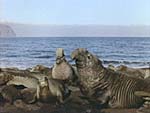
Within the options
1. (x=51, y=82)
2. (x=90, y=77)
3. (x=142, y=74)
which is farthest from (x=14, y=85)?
(x=142, y=74)

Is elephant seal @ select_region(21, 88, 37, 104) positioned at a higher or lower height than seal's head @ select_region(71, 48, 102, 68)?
lower

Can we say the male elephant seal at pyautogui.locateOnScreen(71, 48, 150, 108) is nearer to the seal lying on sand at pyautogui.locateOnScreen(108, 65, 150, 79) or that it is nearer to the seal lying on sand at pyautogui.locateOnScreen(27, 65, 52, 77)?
the seal lying on sand at pyautogui.locateOnScreen(108, 65, 150, 79)

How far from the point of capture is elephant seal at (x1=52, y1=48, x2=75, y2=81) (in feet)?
6.90

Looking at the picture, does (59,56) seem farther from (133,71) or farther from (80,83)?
(133,71)

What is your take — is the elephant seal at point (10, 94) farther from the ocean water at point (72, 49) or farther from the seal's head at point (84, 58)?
the seal's head at point (84, 58)

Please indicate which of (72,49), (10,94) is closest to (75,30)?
(72,49)

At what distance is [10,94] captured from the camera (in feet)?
6.93

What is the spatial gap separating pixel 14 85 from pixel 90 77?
443mm

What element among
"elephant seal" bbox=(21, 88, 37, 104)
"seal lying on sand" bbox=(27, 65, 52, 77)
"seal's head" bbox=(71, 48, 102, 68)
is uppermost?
"seal's head" bbox=(71, 48, 102, 68)

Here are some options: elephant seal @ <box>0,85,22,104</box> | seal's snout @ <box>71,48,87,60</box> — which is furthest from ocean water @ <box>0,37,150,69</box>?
elephant seal @ <box>0,85,22,104</box>

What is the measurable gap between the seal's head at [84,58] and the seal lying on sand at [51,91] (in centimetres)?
16

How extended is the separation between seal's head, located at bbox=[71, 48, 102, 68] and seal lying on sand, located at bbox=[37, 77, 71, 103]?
0.53ft

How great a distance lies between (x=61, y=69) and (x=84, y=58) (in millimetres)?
152

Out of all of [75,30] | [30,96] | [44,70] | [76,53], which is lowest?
[30,96]
